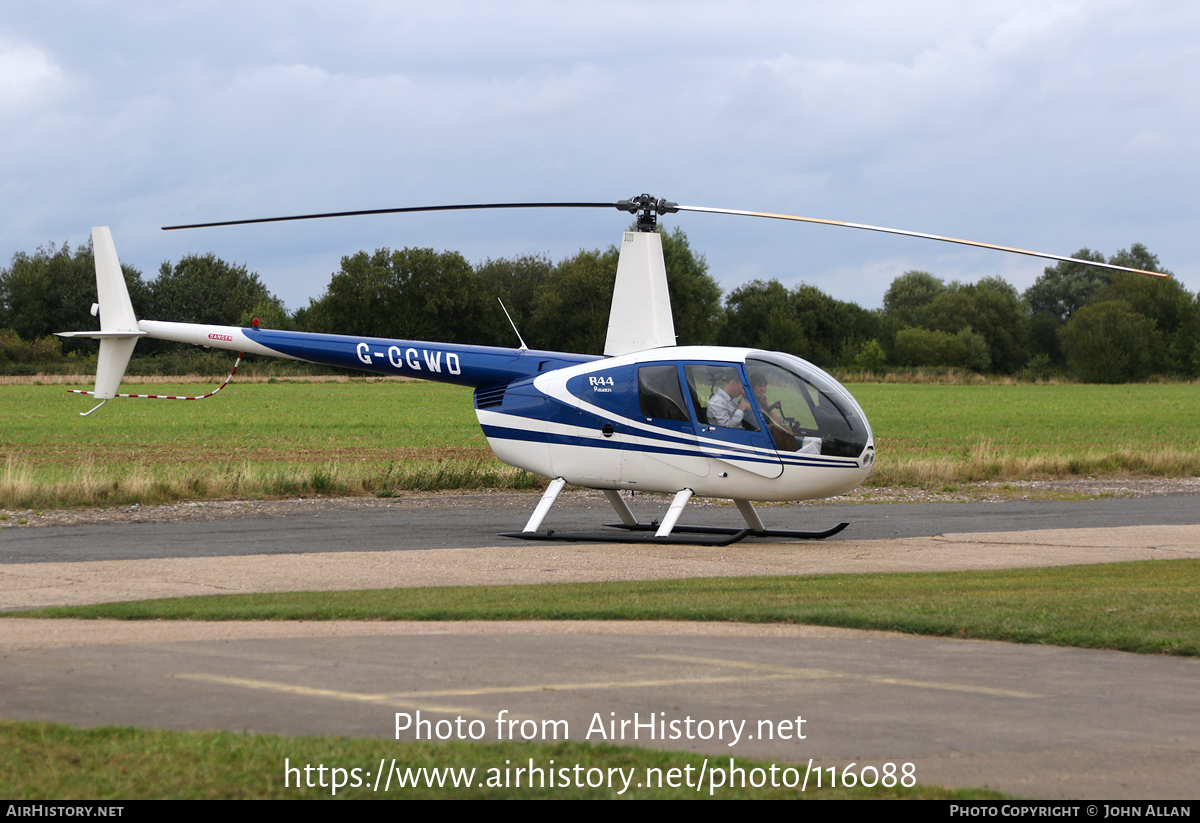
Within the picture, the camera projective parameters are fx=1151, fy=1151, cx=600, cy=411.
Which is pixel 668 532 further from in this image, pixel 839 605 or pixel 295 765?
pixel 295 765

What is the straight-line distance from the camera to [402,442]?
36531 millimetres

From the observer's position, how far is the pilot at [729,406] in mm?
14930

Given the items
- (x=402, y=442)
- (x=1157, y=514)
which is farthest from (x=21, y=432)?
(x=1157, y=514)

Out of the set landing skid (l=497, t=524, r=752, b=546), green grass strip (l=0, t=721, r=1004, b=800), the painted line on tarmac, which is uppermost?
green grass strip (l=0, t=721, r=1004, b=800)

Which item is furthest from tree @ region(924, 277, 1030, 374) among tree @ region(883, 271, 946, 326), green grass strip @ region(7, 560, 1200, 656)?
green grass strip @ region(7, 560, 1200, 656)

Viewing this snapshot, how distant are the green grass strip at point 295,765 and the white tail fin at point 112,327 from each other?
13.9 m

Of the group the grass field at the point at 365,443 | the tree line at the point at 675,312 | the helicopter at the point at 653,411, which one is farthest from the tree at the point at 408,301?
the helicopter at the point at 653,411

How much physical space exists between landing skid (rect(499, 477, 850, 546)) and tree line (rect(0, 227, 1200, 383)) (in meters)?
59.6

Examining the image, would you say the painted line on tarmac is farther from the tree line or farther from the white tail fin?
the tree line

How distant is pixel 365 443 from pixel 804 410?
23.7 m

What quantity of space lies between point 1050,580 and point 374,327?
267 ft

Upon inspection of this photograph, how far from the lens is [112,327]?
59.3ft

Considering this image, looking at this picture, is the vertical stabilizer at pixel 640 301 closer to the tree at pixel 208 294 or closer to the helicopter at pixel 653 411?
the helicopter at pixel 653 411

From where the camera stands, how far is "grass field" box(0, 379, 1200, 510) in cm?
2141
